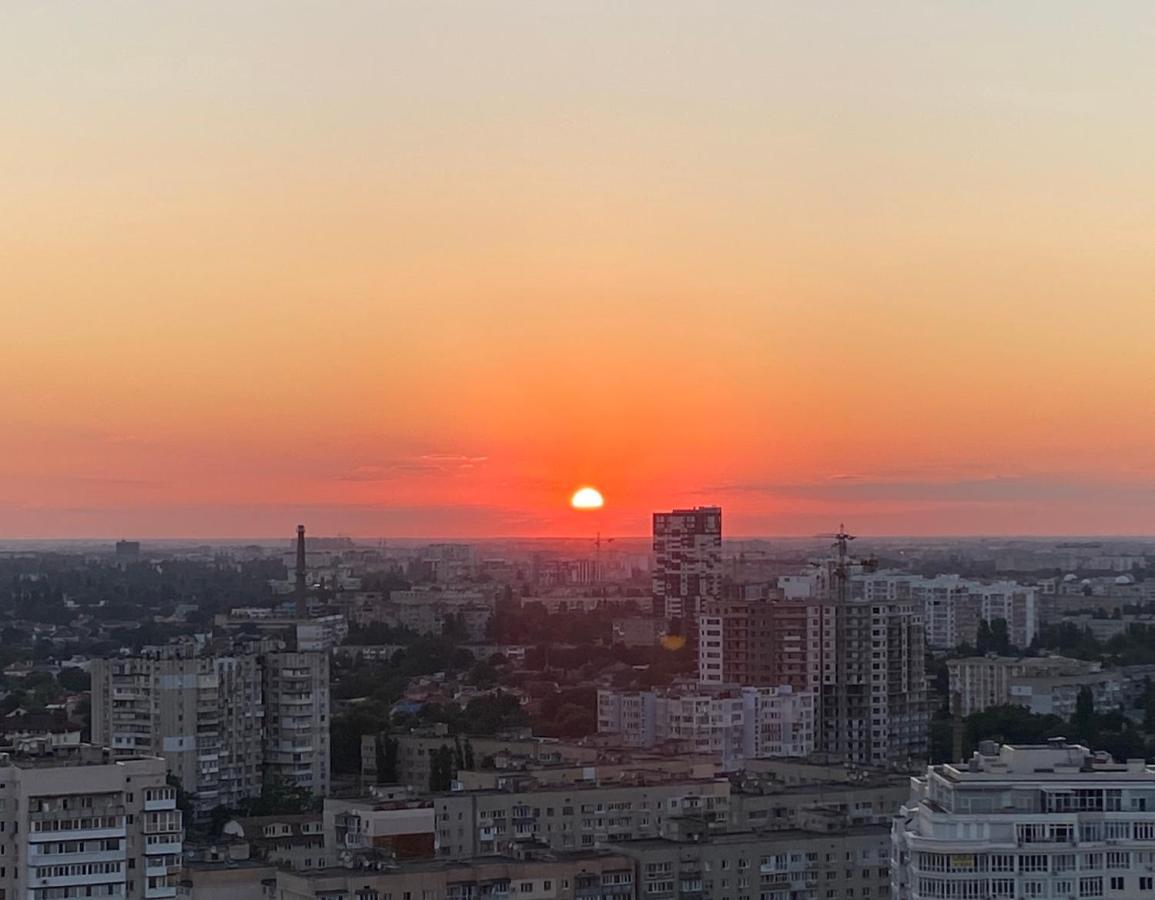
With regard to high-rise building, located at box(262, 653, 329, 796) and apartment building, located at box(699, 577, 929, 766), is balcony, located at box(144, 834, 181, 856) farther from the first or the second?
apartment building, located at box(699, 577, 929, 766)

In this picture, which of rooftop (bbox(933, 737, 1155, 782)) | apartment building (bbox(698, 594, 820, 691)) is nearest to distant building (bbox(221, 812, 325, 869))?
rooftop (bbox(933, 737, 1155, 782))

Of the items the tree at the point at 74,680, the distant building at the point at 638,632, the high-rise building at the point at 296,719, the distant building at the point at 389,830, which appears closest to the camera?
the distant building at the point at 389,830

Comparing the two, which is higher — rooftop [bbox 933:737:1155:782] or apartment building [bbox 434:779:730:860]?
rooftop [bbox 933:737:1155:782]

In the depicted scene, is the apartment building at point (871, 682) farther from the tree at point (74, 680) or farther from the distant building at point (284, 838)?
the tree at point (74, 680)

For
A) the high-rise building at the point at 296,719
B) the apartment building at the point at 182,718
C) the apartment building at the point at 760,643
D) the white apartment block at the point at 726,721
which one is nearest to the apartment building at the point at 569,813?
the apartment building at the point at 182,718

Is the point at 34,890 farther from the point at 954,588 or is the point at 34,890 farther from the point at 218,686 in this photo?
the point at 954,588

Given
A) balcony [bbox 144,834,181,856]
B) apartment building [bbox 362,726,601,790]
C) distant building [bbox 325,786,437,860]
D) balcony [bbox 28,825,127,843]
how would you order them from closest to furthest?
1. balcony [bbox 28,825,127,843]
2. balcony [bbox 144,834,181,856]
3. distant building [bbox 325,786,437,860]
4. apartment building [bbox 362,726,601,790]
